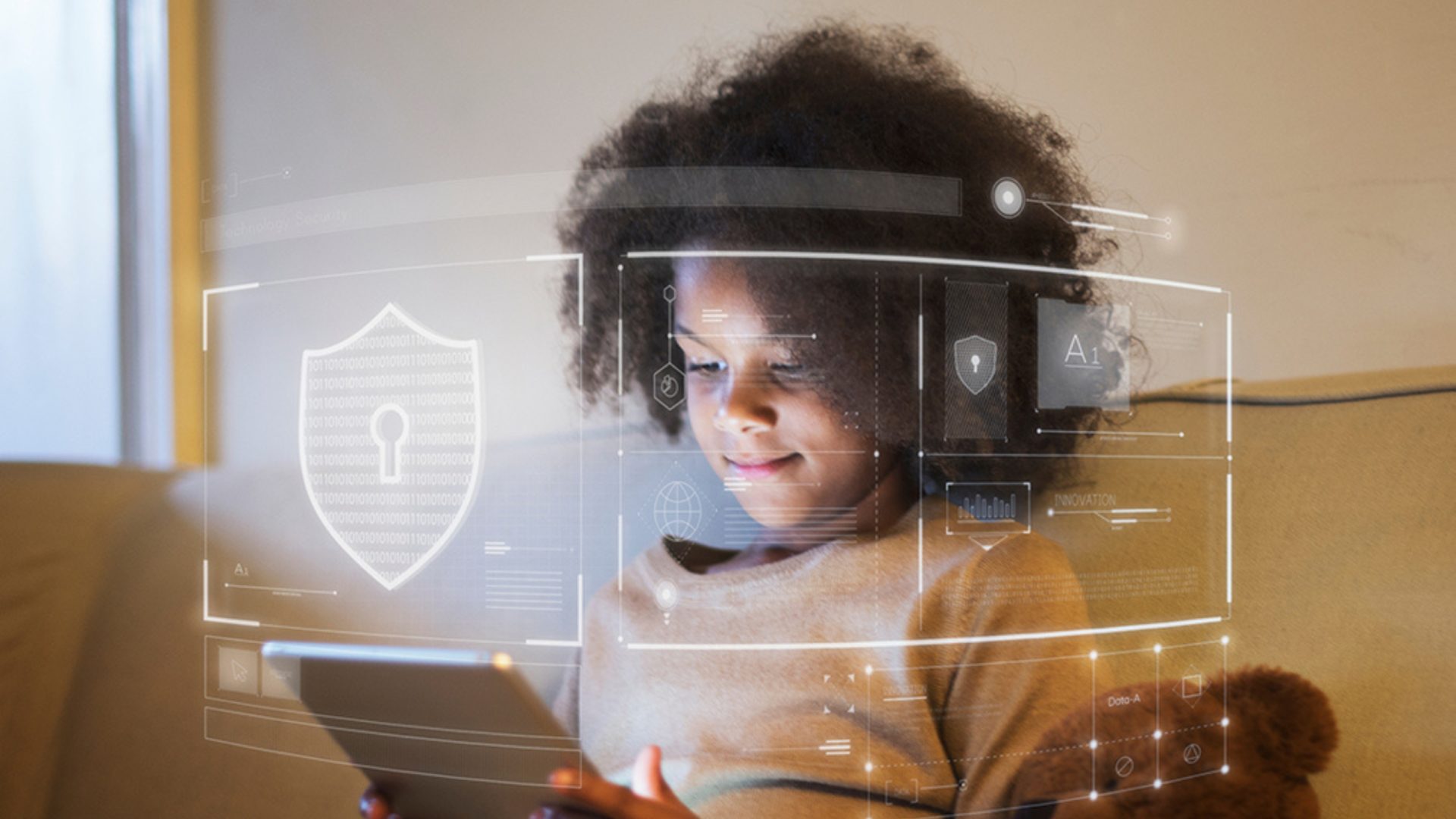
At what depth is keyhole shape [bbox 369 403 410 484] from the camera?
17.9 inches

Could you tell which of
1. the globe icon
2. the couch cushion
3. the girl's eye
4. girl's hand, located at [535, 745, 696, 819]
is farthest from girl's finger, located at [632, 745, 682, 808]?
the couch cushion

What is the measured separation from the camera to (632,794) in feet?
1.46

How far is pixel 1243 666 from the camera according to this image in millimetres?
520

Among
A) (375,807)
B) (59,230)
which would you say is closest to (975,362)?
(375,807)

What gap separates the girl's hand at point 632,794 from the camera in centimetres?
45

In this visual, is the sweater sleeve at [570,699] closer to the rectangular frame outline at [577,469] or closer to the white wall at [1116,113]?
the rectangular frame outline at [577,469]

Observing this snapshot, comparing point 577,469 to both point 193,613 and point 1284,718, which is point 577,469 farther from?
point 1284,718

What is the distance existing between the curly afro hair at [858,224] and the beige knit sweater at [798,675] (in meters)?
0.08

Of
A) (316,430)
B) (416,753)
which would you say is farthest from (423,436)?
(416,753)

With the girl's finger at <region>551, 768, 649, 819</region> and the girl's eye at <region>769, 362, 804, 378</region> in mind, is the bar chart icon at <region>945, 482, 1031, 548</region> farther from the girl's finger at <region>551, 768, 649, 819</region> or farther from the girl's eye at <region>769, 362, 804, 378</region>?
the girl's finger at <region>551, 768, 649, 819</region>

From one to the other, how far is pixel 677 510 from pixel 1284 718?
0.47 m

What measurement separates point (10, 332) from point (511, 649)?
1.42ft

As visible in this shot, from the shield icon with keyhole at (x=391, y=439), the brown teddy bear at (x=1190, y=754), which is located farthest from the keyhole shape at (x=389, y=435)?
the brown teddy bear at (x=1190, y=754)

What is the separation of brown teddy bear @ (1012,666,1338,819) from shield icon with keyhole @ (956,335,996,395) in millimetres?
227
